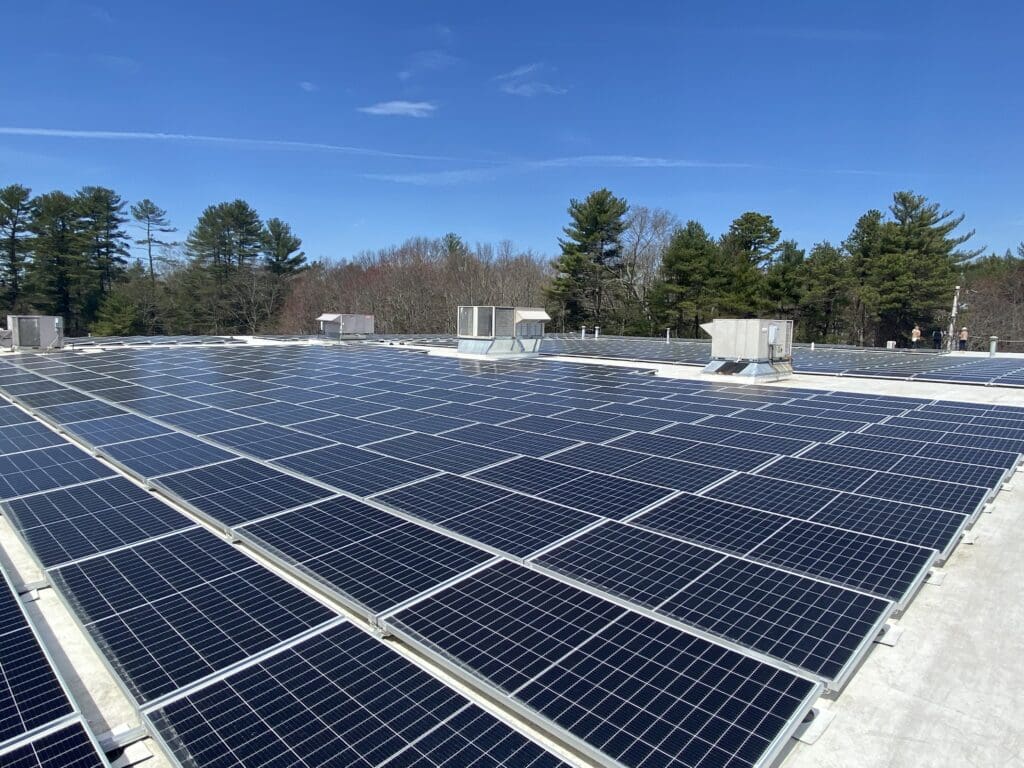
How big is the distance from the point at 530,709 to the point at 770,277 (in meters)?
55.8

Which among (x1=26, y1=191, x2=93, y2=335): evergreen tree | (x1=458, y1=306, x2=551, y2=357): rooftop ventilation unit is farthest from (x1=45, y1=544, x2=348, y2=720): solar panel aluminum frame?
(x1=26, y1=191, x2=93, y2=335): evergreen tree

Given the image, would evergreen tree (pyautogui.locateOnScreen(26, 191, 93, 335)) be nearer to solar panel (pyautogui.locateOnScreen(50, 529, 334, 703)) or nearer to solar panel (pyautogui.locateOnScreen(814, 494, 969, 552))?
solar panel (pyautogui.locateOnScreen(50, 529, 334, 703))

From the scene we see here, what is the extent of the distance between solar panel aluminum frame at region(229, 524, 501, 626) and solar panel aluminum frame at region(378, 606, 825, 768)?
0.26 meters

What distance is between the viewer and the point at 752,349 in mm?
19766

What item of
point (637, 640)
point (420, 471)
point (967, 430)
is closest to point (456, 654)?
point (637, 640)

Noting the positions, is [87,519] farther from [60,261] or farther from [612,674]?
[60,261]

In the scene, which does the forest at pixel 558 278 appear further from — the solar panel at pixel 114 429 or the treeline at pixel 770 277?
the solar panel at pixel 114 429

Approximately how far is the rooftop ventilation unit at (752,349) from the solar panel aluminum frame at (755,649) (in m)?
15.2

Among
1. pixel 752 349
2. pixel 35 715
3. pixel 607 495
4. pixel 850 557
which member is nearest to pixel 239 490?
pixel 35 715

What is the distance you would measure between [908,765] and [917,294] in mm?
53942

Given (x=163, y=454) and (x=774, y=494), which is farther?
(x=163, y=454)

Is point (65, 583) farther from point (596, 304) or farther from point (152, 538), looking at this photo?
point (596, 304)

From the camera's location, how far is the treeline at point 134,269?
5853 centimetres

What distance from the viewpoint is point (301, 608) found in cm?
497
